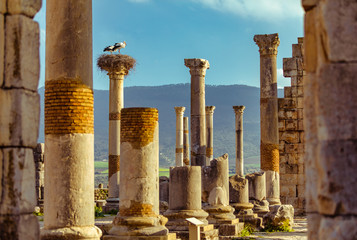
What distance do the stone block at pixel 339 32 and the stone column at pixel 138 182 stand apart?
7.79m

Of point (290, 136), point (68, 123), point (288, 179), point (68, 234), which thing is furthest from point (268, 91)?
point (68, 234)

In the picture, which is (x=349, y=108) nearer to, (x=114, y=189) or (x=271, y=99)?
(x=271, y=99)

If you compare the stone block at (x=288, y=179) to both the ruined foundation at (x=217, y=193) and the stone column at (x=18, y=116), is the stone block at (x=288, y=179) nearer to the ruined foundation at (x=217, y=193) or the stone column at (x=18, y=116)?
the ruined foundation at (x=217, y=193)

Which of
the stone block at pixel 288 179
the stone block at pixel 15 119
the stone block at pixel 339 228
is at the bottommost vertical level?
the stone block at pixel 339 228

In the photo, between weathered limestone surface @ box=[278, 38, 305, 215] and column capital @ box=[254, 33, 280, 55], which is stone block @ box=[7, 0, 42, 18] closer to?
column capital @ box=[254, 33, 280, 55]

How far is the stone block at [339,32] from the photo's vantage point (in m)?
5.24

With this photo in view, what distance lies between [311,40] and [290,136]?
1815 centimetres

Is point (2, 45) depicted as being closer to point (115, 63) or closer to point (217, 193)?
point (217, 193)

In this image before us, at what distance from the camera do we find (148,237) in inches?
489

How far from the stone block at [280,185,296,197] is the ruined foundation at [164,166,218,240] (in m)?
8.67

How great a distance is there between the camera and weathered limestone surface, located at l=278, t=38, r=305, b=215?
23484mm

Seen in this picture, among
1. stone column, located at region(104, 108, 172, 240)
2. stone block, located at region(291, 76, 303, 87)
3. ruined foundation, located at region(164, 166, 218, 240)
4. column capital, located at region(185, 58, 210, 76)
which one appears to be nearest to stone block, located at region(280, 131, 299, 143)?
stone block, located at region(291, 76, 303, 87)

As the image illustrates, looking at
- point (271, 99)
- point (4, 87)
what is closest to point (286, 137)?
point (271, 99)

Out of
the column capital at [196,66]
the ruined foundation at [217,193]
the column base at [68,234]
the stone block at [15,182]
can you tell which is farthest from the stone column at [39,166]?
the stone block at [15,182]
